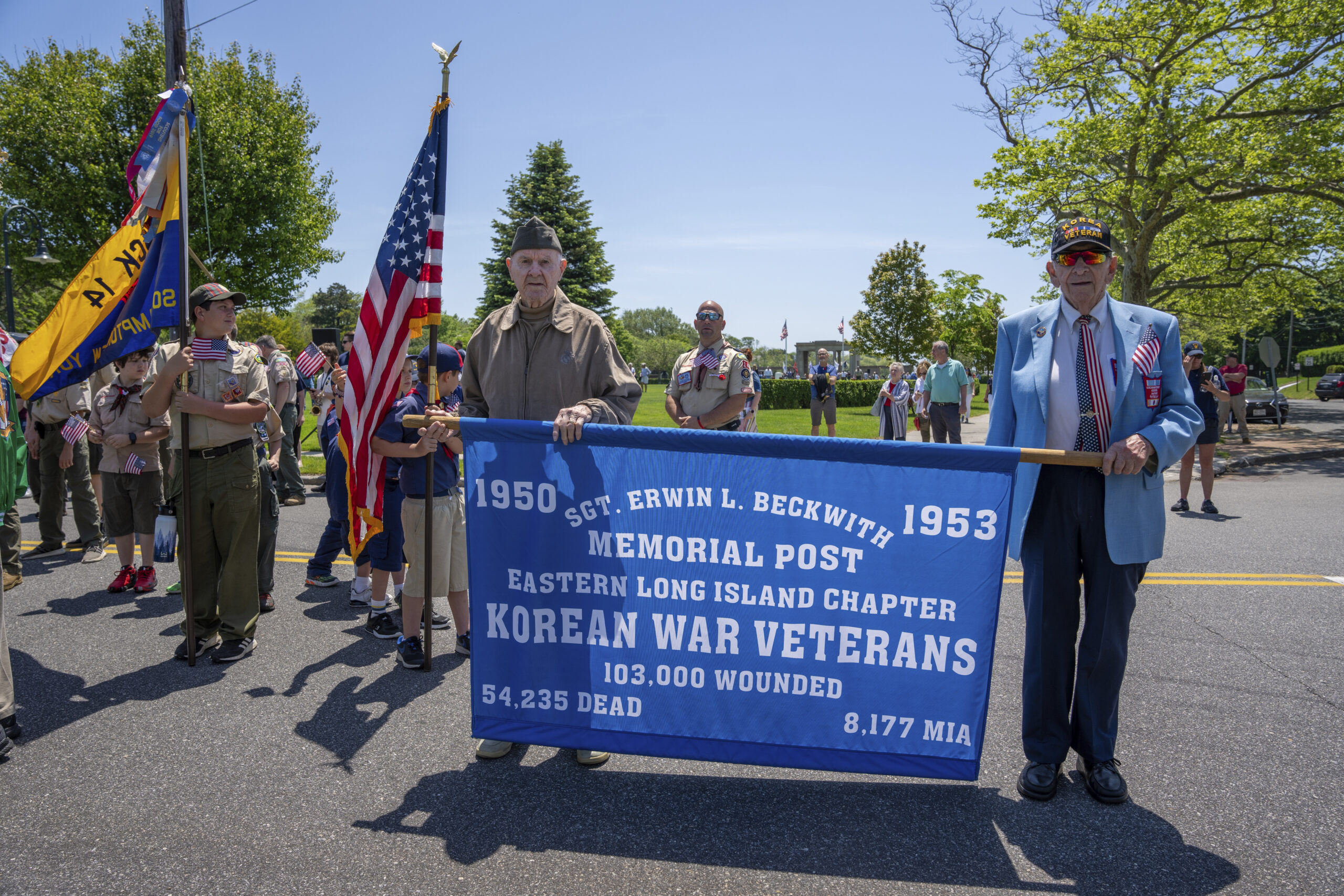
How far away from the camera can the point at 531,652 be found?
11.0ft

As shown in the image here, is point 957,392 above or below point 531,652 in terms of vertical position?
above

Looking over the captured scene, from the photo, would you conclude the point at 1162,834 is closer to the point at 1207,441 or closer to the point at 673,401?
the point at 673,401

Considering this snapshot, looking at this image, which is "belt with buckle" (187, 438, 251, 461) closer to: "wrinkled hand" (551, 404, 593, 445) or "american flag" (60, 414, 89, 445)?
"wrinkled hand" (551, 404, 593, 445)

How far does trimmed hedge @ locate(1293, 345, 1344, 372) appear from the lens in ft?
205

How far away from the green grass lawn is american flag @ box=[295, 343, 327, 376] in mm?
7487

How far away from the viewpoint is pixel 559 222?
3853cm

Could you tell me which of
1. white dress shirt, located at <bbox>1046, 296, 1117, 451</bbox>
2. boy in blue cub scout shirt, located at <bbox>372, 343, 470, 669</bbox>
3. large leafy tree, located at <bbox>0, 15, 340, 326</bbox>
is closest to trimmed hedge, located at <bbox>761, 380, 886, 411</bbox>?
large leafy tree, located at <bbox>0, 15, 340, 326</bbox>

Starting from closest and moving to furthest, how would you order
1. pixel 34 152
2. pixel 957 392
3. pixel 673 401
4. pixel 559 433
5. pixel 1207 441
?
pixel 559 433 → pixel 673 401 → pixel 1207 441 → pixel 957 392 → pixel 34 152


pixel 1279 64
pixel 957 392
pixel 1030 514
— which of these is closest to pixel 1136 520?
pixel 1030 514

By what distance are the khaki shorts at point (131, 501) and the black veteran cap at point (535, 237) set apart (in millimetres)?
4291

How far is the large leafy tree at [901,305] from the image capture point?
1981 inches

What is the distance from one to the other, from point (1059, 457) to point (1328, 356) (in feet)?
265

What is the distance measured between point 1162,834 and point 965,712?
0.81 metres

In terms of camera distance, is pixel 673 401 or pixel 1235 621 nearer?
pixel 1235 621
